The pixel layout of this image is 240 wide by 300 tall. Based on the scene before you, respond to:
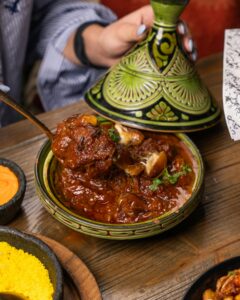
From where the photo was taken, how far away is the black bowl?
870 millimetres

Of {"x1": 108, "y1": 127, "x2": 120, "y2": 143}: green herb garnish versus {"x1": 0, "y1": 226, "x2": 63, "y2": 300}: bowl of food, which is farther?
{"x1": 108, "y1": 127, "x2": 120, "y2": 143}: green herb garnish

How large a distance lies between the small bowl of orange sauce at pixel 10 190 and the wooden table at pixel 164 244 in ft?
0.15

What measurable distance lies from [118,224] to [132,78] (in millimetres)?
454

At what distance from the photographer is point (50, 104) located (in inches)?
81.0

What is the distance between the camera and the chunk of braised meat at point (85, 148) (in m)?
1.09


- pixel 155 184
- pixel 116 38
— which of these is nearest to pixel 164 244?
pixel 155 184

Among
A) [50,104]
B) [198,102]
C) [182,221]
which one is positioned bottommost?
[50,104]

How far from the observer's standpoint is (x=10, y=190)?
3.70 feet

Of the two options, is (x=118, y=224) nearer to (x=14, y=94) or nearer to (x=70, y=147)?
(x=70, y=147)

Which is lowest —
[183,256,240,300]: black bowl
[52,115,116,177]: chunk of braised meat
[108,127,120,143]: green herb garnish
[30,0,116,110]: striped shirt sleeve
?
[30,0,116,110]: striped shirt sleeve

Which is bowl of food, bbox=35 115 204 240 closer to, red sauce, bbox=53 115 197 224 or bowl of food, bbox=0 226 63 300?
red sauce, bbox=53 115 197 224

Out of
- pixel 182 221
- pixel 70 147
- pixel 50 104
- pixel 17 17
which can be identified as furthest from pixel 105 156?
pixel 50 104

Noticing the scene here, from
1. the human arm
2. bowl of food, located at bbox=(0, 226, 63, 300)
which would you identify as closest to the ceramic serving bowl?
bowl of food, located at bbox=(0, 226, 63, 300)

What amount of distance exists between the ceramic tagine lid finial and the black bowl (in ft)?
1.43
